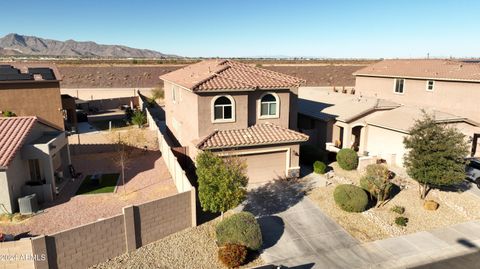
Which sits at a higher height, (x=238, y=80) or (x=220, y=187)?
(x=238, y=80)

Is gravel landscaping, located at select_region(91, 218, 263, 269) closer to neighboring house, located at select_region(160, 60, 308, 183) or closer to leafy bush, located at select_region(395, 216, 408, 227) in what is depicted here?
neighboring house, located at select_region(160, 60, 308, 183)

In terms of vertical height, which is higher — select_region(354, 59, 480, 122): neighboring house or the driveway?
select_region(354, 59, 480, 122): neighboring house

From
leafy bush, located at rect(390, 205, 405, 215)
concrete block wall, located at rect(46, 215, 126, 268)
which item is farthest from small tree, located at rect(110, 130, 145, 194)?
leafy bush, located at rect(390, 205, 405, 215)

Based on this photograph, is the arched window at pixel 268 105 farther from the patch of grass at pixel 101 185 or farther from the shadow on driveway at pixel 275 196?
the patch of grass at pixel 101 185

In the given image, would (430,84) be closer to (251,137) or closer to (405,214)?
(405,214)

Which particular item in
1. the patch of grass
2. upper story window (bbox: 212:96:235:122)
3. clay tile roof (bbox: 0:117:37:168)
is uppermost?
upper story window (bbox: 212:96:235:122)

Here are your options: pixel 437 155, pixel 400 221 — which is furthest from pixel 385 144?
pixel 400 221
